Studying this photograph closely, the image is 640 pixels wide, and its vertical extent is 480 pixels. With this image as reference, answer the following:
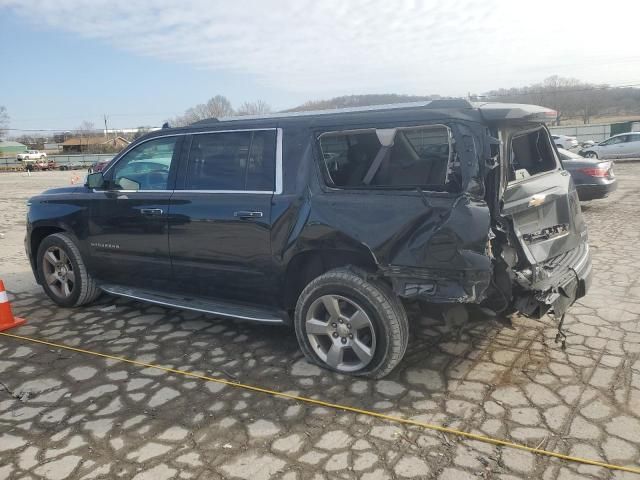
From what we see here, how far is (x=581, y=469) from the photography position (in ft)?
8.63

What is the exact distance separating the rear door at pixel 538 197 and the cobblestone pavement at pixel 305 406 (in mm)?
729

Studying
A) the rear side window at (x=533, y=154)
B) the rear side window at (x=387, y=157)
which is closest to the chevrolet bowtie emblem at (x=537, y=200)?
the rear side window at (x=533, y=154)

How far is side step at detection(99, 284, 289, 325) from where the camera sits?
4.05 meters

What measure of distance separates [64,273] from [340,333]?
10.8ft

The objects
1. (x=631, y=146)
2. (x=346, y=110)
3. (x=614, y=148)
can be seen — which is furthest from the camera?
(x=614, y=148)

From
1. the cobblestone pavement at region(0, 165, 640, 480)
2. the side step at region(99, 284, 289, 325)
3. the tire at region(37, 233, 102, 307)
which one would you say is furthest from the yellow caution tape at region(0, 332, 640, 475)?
the tire at region(37, 233, 102, 307)

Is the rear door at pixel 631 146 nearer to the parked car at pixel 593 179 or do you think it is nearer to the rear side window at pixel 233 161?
the parked car at pixel 593 179

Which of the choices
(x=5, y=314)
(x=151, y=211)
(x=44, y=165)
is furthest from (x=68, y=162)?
(x=151, y=211)

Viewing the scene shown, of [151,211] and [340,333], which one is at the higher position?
[151,211]

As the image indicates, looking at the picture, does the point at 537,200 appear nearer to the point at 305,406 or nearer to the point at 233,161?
the point at 305,406

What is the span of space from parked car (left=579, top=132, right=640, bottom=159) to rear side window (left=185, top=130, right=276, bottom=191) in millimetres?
24922

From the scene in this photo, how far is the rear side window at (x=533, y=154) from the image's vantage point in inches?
159

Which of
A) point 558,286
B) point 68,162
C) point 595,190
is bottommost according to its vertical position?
point 558,286

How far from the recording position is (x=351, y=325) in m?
3.61
